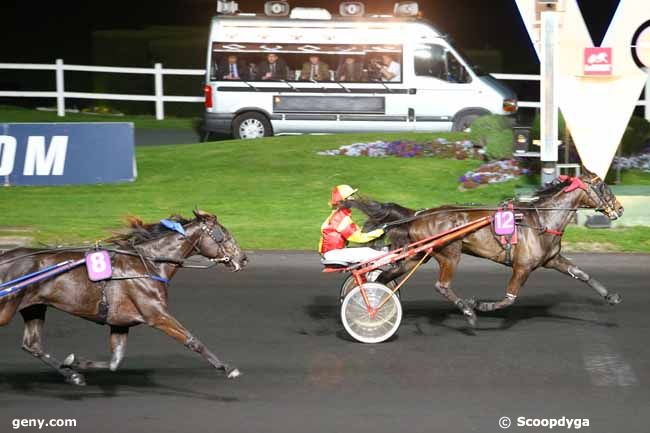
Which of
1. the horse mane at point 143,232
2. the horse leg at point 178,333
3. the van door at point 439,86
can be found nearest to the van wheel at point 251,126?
the van door at point 439,86

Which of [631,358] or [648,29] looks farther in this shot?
[648,29]

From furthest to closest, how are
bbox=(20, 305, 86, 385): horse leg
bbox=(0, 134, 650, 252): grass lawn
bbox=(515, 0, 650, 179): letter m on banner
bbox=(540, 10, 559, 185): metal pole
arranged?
bbox=(515, 0, 650, 179): letter m on banner, bbox=(540, 10, 559, 185): metal pole, bbox=(0, 134, 650, 252): grass lawn, bbox=(20, 305, 86, 385): horse leg

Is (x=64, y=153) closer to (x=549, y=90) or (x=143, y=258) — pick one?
(x=549, y=90)

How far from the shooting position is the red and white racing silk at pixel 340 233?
33.4 feet

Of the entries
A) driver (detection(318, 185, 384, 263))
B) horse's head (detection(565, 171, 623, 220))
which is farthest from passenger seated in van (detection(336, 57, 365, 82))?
driver (detection(318, 185, 384, 263))

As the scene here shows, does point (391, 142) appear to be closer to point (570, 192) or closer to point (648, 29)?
point (648, 29)

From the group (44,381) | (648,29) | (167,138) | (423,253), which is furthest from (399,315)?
(167,138)

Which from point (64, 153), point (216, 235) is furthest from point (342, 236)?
point (64, 153)

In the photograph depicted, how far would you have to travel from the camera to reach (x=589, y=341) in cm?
1038

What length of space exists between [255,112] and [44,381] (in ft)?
48.5

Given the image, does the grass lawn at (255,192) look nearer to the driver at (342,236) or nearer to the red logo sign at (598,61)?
the red logo sign at (598,61)

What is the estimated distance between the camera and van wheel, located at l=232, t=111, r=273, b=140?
23.4m

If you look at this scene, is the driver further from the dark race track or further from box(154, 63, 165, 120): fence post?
box(154, 63, 165, 120): fence post

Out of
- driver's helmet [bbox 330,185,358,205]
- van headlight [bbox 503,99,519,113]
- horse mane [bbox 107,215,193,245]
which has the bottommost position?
horse mane [bbox 107,215,193,245]
